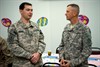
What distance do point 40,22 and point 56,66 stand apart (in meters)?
2.70

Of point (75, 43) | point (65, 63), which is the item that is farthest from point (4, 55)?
point (75, 43)

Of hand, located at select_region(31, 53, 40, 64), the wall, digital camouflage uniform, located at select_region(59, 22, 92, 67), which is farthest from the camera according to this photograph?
the wall

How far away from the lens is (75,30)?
7.79 feet

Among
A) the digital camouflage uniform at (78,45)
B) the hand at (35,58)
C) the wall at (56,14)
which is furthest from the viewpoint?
the wall at (56,14)

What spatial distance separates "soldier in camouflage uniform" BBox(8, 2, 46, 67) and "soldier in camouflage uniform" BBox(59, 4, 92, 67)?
15.8 inches

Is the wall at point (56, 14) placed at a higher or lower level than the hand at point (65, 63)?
higher

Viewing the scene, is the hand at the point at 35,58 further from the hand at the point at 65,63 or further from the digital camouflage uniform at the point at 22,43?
the hand at the point at 65,63

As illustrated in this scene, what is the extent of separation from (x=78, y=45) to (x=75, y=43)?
46 mm

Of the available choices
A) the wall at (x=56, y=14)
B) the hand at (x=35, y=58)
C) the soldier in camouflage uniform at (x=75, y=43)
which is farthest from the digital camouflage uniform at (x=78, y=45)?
the wall at (x=56, y=14)

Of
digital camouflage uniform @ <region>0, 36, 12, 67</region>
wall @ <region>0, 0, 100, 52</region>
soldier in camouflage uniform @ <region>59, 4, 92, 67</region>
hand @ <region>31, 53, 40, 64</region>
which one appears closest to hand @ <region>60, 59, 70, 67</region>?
soldier in camouflage uniform @ <region>59, 4, 92, 67</region>

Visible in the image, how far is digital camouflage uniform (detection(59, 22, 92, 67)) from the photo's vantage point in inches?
89.9

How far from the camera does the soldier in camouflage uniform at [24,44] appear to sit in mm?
2549

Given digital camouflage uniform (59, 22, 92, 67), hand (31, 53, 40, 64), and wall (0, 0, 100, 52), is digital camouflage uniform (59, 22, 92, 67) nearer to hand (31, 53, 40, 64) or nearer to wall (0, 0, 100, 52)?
hand (31, 53, 40, 64)

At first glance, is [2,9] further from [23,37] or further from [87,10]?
[23,37]
